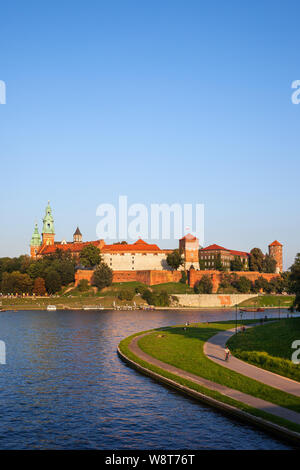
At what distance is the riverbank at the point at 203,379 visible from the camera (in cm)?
2215

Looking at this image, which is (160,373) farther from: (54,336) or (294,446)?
(54,336)

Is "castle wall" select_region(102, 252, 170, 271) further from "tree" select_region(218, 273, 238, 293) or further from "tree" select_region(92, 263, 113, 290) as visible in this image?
"tree" select_region(92, 263, 113, 290)

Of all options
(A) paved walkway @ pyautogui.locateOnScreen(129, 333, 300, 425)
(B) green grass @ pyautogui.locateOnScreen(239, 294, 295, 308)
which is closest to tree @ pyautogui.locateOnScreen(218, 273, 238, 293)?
(B) green grass @ pyautogui.locateOnScreen(239, 294, 295, 308)

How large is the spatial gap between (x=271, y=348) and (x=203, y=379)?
33.4ft

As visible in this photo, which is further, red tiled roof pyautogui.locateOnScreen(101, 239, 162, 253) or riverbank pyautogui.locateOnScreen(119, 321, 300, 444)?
red tiled roof pyautogui.locateOnScreen(101, 239, 162, 253)

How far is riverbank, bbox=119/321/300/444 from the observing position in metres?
22.1

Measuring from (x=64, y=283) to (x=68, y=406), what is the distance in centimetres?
11362

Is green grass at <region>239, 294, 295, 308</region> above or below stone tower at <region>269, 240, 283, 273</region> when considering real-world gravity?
below

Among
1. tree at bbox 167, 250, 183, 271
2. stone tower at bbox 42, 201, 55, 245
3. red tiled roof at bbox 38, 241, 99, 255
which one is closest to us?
tree at bbox 167, 250, 183, 271

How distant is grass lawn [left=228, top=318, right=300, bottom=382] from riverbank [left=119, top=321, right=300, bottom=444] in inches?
131

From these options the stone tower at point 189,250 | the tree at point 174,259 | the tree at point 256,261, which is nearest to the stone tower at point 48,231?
the stone tower at point 189,250

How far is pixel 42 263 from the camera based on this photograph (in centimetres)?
13900

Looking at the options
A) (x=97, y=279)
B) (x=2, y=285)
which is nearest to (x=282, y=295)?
(x=97, y=279)

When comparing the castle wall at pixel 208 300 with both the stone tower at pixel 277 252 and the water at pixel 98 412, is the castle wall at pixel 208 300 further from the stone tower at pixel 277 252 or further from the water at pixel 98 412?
the water at pixel 98 412
